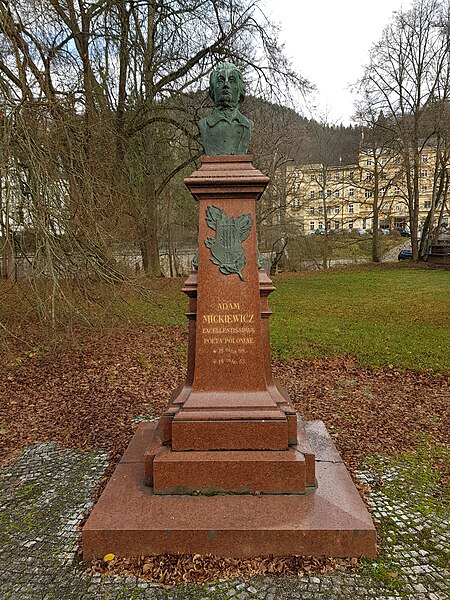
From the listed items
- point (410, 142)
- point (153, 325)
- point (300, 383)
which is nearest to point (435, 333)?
point (300, 383)

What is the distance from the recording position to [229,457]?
12.3 feet

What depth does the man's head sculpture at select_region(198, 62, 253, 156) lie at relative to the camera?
4.12 meters

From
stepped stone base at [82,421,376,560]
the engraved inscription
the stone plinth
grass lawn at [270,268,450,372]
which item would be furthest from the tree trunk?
stepped stone base at [82,421,376,560]

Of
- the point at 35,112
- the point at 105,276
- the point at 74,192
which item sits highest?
the point at 35,112

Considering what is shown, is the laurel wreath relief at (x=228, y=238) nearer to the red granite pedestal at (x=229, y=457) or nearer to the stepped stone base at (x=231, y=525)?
the red granite pedestal at (x=229, y=457)

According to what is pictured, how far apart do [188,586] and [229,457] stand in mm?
982

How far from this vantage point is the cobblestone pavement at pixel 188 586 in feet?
9.61

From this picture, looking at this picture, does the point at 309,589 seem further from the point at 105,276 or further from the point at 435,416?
the point at 105,276

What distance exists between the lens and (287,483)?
3705 millimetres

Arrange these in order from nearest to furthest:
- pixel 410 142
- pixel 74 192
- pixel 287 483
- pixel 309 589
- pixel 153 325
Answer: pixel 309 589 → pixel 287 483 → pixel 74 192 → pixel 153 325 → pixel 410 142

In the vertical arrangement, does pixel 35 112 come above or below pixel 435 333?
above

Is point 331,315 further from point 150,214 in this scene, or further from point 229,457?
point 229,457

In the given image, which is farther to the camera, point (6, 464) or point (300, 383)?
point (300, 383)

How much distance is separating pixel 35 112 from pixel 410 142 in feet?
76.5
